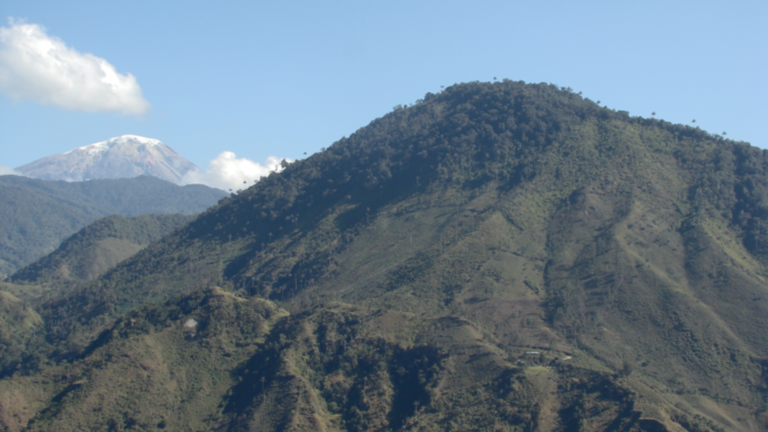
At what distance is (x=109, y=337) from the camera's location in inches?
3932

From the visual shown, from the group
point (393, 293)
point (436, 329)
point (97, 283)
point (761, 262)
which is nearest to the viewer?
point (436, 329)

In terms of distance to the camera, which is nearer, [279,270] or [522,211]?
[522,211]

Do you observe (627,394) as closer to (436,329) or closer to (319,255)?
(436,329)

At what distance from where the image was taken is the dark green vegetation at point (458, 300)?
8456 cm

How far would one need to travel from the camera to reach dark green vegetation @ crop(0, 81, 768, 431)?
8456 cm

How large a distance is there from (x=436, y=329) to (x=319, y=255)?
6220 centimetres

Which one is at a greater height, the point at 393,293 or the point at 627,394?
the point at 393,293

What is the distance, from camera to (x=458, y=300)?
11438cm

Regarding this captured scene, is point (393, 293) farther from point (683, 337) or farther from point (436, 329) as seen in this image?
point (683, 337)

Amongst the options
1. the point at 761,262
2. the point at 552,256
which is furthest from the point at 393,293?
the point at 761,262

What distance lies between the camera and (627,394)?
251 feet

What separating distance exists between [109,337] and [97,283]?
77.2m

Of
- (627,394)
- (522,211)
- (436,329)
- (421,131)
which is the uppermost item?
(421,131)

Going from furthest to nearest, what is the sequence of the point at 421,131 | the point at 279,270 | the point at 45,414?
the point at 421,131 → the point at 279,270 → the point at 45,414
